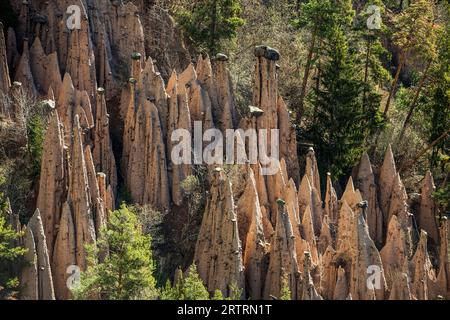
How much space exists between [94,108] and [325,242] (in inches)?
389

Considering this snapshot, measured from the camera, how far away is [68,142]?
31484 millimetres

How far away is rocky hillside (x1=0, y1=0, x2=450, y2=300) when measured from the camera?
29797mm

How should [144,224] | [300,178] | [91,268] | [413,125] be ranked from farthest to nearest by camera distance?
[413,125] < [300,178] < [144,224] < [91,268]

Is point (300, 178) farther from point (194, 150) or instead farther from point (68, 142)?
point (68, 142)

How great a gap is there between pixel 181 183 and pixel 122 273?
754cm

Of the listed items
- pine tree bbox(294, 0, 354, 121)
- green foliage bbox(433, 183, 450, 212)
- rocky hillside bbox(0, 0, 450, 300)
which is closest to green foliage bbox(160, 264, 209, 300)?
rocky hillside bbox(0, 0, 450, 300)

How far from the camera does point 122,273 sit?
2667 centimetres

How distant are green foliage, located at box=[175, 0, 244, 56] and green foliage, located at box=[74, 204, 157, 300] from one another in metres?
14.7

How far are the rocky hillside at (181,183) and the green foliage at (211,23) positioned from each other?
1113 millimetres

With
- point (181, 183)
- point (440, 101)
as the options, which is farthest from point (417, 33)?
point (181, 183)

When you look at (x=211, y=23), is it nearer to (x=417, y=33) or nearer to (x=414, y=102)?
(x=417, y=33)

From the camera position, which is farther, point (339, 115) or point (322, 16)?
point (322, 16)
